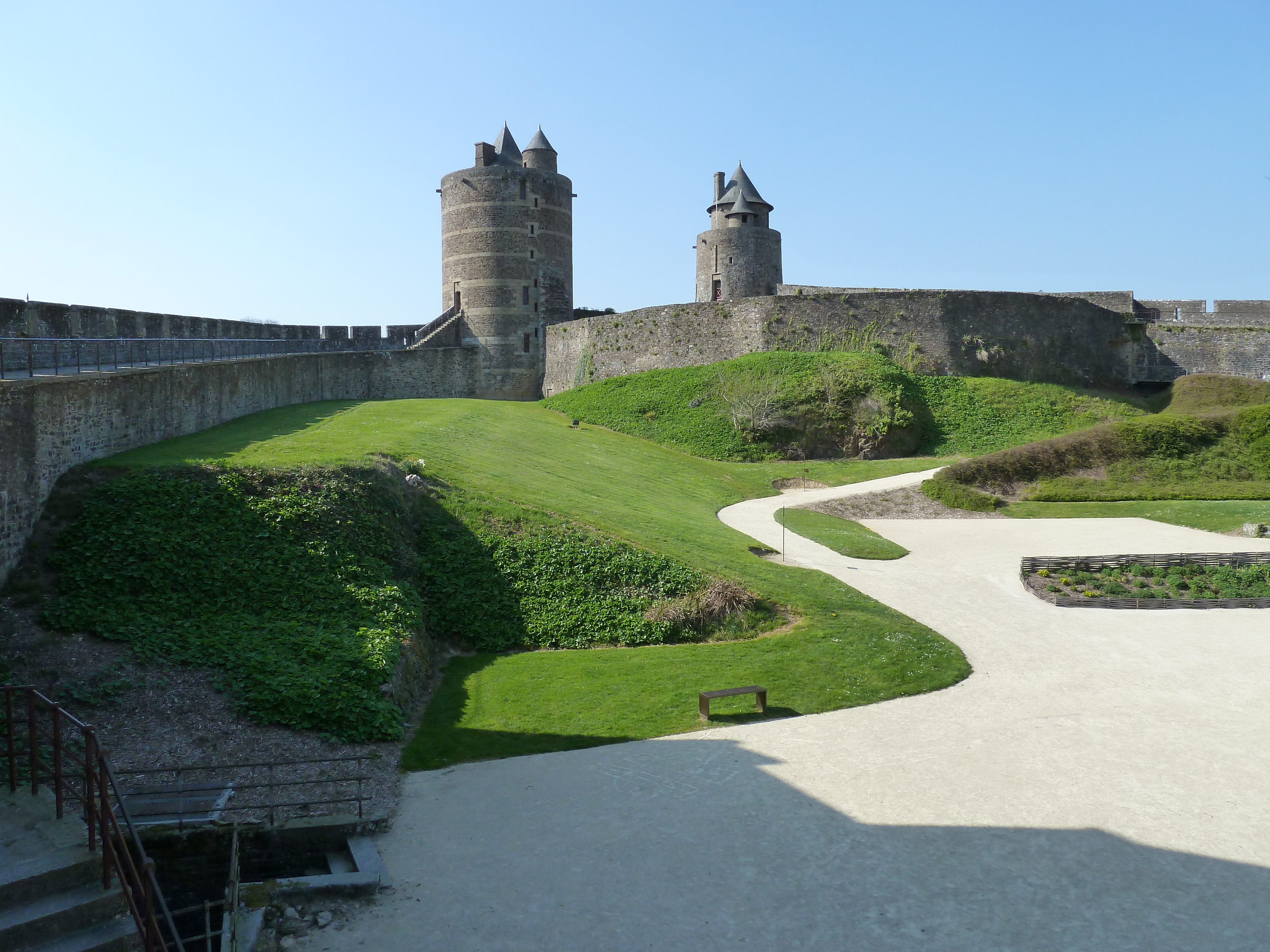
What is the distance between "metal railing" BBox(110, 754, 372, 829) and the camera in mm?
9164

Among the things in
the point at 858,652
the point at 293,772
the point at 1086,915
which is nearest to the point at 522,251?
the point at 858,652

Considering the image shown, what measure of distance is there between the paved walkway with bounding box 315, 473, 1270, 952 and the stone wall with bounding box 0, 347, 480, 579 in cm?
753

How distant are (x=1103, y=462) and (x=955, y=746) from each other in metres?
24.5

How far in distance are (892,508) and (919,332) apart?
1461 centimetres

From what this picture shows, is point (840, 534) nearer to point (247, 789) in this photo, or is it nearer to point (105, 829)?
point (247, 789)

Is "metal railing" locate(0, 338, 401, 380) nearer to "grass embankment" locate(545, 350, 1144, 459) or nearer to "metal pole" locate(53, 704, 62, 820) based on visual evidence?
"metal pole" locate(53, 704, 62, 820)

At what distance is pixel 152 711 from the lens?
11.1m

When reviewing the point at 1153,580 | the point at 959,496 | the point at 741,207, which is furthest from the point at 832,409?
the point at 741,207

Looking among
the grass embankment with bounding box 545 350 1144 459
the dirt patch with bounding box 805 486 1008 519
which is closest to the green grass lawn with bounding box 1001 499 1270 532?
the dirt patch with bounding box 805 486 1008 519

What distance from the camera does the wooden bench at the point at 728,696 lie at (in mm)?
12617

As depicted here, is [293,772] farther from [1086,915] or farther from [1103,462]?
[1103,462]

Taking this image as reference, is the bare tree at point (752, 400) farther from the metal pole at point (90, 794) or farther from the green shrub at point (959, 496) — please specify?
the metal pole at point (90, 794)

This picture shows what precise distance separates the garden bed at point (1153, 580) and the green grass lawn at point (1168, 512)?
4.98 meters

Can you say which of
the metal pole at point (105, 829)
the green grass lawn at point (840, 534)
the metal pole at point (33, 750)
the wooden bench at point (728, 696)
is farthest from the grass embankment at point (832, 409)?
the metal pole at point (105, 829)
